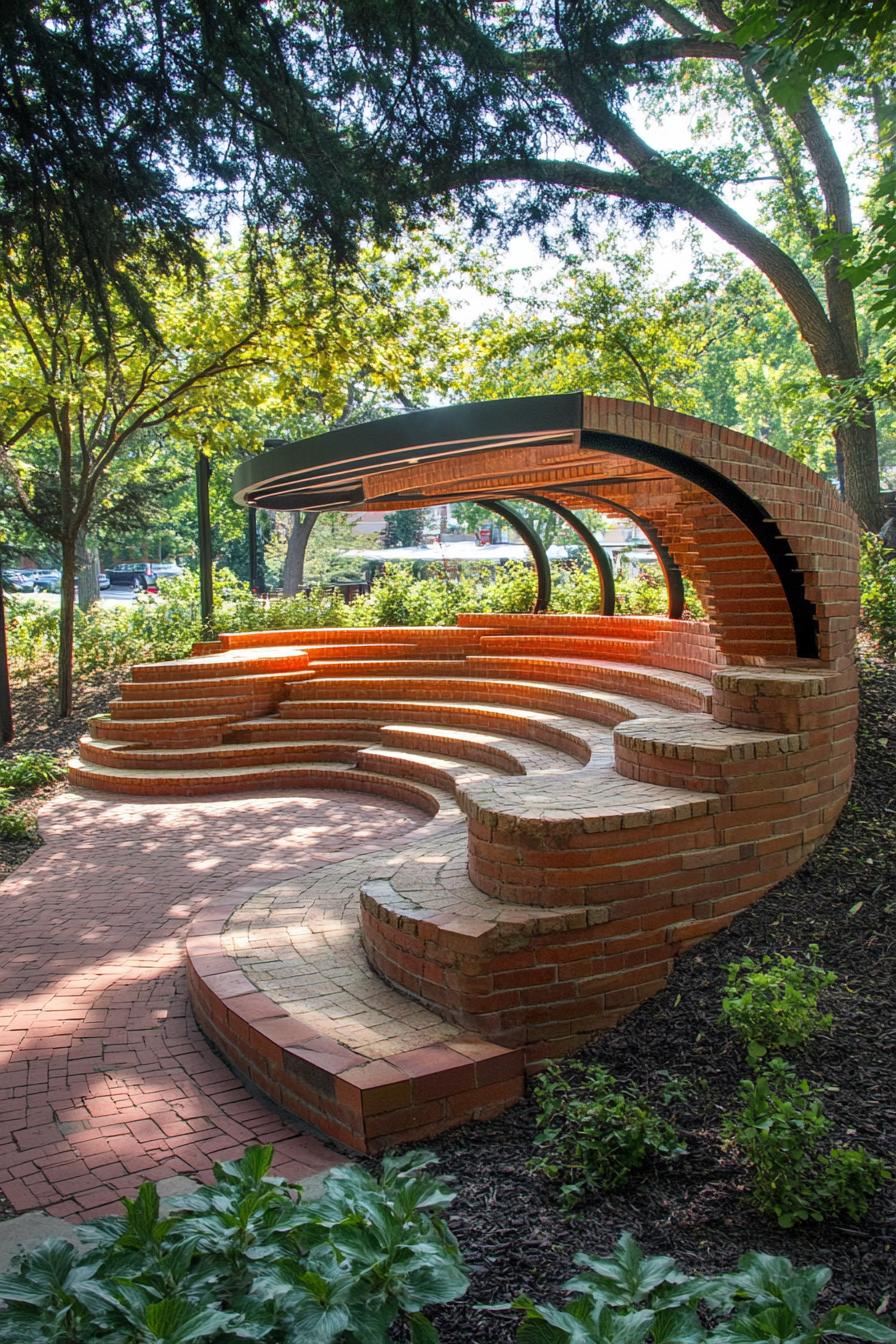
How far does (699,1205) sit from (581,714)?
19.5 ft

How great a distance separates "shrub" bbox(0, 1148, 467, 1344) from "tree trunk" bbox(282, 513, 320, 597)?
23.7 metres

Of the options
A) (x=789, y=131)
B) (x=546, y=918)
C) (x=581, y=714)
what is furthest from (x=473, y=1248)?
(x=789, y=131)

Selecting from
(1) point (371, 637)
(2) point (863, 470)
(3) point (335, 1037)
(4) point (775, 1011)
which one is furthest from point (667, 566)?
(3) point (335, 1037)


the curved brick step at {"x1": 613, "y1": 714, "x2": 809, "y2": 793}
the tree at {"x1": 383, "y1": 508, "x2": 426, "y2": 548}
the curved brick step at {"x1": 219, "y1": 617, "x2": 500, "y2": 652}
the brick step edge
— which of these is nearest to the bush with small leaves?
the brick step edge

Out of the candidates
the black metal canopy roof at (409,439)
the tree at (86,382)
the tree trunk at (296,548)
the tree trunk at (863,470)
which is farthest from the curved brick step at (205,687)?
the tree trunk at (296,548)

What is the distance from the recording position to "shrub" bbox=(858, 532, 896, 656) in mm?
7742

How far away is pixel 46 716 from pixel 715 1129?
38.9 ft

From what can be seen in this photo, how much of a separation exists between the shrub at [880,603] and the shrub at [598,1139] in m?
5.26

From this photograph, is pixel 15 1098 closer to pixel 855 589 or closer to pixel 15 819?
pixel 15 819

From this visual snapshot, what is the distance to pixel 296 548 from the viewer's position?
25922 mm

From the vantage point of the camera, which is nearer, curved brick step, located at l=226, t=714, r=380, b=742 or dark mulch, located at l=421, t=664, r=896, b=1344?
dark mulch, located at l=421, t=664, r=896, b=1344

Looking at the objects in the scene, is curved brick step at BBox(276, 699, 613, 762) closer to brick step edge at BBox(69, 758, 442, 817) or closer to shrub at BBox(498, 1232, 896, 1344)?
brick step edge at BBox(69, 758, 442, 817)

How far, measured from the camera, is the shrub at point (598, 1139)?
302 cm

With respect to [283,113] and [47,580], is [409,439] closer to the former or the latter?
[283,113]
